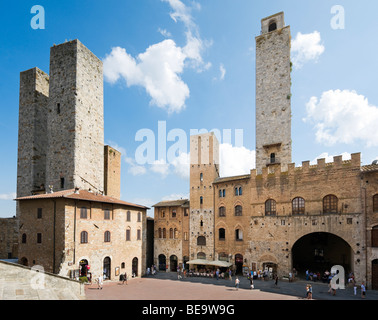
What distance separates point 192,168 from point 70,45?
23315mm

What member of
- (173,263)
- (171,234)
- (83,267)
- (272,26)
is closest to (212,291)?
(83,267)

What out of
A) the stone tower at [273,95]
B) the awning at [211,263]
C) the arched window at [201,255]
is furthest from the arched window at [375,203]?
the arched window at [201,255]

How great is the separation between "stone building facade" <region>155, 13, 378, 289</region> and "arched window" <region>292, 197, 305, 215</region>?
0.34 feet

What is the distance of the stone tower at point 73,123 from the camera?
3241 cm

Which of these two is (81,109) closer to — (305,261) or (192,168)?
(192,168)

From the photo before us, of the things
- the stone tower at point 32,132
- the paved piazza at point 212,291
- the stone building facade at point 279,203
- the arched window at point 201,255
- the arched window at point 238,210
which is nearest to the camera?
the paved piazza at point 212,291

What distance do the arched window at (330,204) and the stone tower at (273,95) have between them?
288 inches

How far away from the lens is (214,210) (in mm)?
35219

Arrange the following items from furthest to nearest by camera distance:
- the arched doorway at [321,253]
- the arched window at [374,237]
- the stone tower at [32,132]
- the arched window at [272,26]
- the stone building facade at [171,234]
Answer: the arched window at [272,26] → the stone building facade at [171,234] → the stone tower at [32,132] → the arched doorway at [321,253] → the arched window at [374,237]

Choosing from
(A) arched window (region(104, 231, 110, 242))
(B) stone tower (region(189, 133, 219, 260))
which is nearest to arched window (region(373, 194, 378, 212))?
(B) stone tower (region(189, 133, 219, 260))

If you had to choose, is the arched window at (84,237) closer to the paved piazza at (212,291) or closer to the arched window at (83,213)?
the arched window at (83,213)

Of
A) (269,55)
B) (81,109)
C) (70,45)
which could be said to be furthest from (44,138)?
(269,55)

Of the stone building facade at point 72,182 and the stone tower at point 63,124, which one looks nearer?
the stone building facade at point 72,182

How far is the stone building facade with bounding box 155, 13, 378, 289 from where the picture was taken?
2519 centimetres
